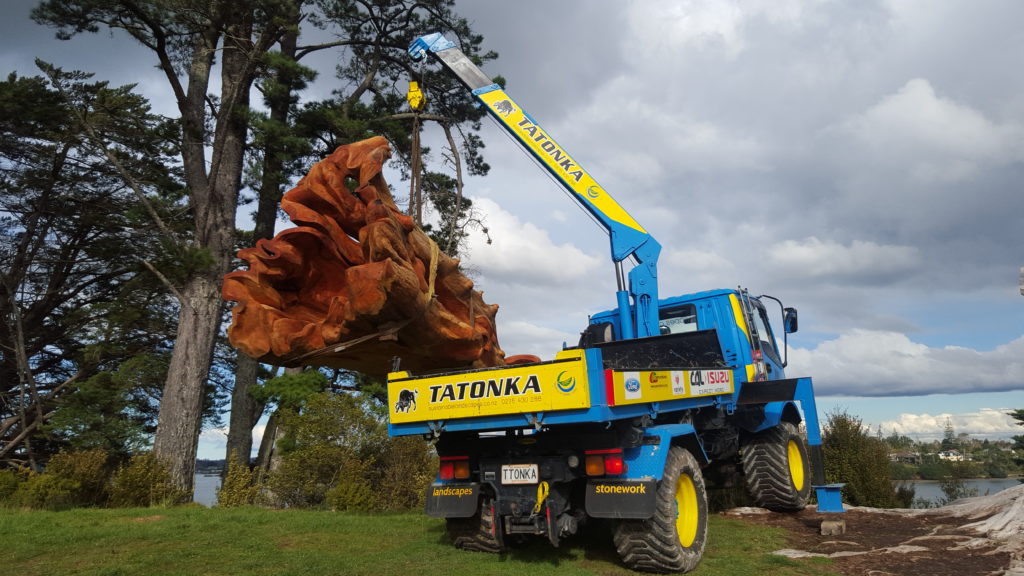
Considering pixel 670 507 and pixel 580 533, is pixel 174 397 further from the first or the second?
pixel 670 507

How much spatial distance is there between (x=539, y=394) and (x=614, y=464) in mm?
917

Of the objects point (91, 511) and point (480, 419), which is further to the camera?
point (91, 511)

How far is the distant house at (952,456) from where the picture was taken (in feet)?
42.6

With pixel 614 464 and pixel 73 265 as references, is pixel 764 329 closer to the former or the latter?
pixel 614 464

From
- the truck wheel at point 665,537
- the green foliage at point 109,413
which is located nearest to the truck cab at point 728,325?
the truck wheel at point 665,537

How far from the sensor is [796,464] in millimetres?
9531

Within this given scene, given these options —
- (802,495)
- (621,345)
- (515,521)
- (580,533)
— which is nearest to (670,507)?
(515,521)

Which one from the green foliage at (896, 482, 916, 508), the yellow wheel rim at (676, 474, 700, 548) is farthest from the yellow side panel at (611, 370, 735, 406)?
the green foliage at (896, 482, 916, 508)

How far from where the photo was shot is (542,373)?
16.8 ft

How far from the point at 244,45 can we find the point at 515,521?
38.7 ft

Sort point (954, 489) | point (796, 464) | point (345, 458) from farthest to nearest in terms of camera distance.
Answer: point (954, 489), point (345, 458), point (796, 464)

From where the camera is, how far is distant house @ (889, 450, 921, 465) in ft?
40.9

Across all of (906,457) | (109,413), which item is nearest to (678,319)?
(906,457)

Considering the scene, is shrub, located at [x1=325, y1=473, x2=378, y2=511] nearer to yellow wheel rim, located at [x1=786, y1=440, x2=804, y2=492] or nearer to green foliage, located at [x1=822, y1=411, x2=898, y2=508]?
yellow wheel rim, located at [x1=786, y1=440, x2=804, y2=492]
